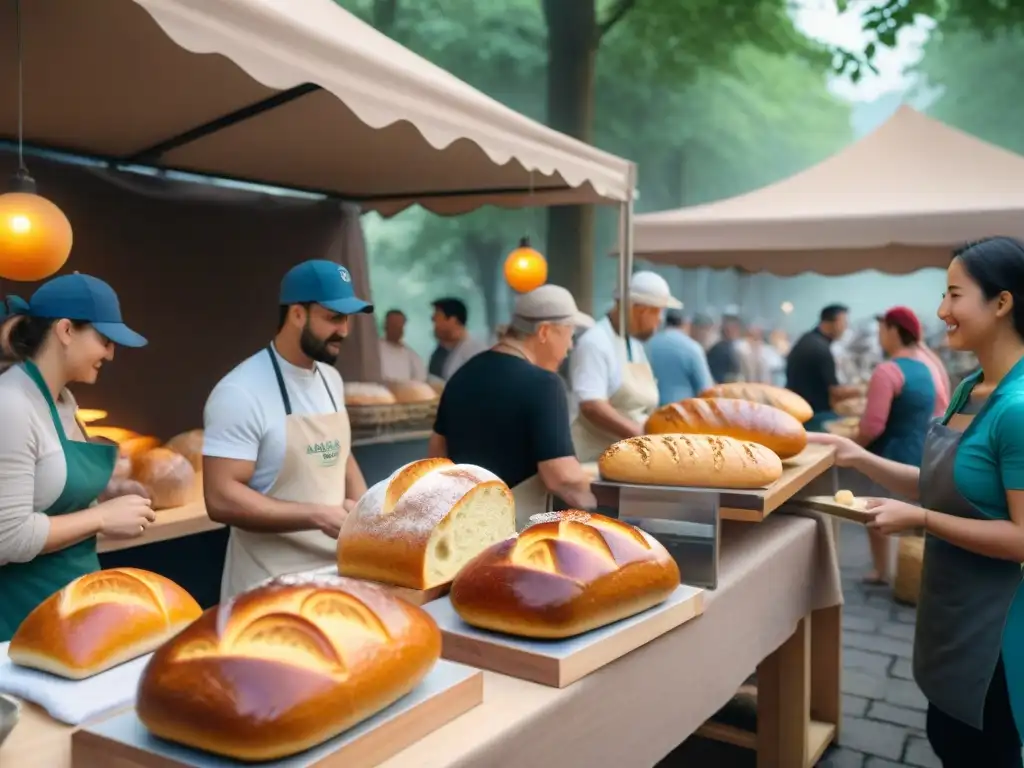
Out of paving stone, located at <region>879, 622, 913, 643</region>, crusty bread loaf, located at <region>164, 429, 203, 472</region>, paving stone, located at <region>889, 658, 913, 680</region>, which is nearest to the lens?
crusty bread loaf, located at <region>164, 429, 203, 472</region>

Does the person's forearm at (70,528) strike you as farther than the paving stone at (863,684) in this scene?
No

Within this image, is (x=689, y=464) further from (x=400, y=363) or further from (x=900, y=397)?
(x=400, y=363)

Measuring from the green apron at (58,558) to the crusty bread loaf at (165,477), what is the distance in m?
1.17

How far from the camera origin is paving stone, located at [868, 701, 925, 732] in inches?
132

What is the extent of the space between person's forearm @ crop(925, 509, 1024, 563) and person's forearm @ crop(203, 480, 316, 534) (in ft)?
5.03

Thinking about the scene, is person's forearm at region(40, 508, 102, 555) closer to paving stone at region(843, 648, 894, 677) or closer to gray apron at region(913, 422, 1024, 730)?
gray apron at region(913, 422, 1024, 730)

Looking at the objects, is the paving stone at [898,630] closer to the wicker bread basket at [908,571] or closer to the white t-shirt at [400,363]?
the wicker bread basket at [908,571]

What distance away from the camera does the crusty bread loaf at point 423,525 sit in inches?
57.4

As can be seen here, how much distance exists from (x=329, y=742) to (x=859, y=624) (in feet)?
13.8

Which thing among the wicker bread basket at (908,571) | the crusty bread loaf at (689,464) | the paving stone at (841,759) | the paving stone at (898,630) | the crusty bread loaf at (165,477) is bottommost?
the paving stone at (898,630)

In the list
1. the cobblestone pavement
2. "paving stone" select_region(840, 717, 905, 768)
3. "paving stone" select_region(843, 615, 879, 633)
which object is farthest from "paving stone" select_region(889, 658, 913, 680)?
"paving stone" select_region(840, 717, 905, 768)

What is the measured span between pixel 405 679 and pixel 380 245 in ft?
77.1

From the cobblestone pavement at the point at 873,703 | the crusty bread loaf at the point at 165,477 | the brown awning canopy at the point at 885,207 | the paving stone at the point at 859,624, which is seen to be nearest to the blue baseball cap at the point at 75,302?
the crusty bread loaf at the point at 165,477

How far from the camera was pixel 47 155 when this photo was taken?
13.3 feet
